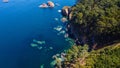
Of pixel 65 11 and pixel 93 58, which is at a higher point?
pixel 93 58

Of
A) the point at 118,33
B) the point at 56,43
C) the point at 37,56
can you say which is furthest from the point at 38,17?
the point at 118,33

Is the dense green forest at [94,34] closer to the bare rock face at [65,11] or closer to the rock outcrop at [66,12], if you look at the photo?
the rock outcrop at [66,12]

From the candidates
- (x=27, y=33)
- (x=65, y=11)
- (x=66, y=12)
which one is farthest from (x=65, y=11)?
(x=27, y=33)

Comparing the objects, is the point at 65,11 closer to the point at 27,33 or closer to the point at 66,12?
the point at 66,12

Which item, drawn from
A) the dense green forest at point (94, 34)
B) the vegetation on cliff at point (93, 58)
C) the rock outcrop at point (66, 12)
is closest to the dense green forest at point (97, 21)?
the dense green forest at point (94, 34)

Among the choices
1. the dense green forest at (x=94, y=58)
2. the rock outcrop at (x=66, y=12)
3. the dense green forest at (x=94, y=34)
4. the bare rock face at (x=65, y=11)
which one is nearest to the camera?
the dense green forest at (x=94, y=58)

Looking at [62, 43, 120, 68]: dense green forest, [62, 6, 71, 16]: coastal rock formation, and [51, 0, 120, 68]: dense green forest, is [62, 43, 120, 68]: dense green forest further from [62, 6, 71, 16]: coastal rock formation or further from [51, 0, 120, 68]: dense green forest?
[62, 6, 71, 16]: coastal rock formation

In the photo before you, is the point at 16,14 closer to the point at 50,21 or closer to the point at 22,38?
the point at 50,21
